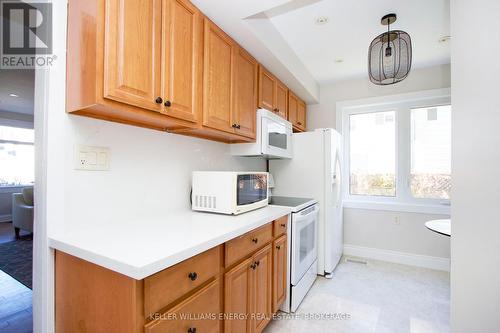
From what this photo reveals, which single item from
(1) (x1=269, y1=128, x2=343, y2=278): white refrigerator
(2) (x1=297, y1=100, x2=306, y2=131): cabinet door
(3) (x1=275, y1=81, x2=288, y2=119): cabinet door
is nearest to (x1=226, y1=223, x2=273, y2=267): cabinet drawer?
(1) (x1=269, y1=128, x2=343, y2=278): white refrigerator

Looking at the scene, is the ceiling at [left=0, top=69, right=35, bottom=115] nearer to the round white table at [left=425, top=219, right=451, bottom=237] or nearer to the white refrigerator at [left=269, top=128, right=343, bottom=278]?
the white refrigerator at [left=269, top=128, right=343, bottom=278]

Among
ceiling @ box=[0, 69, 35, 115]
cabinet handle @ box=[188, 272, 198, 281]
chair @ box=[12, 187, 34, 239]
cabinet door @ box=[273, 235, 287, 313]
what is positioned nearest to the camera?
cabinet handle @ box=[188, 272, 198, 281]

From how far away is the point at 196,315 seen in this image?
1.04 metres

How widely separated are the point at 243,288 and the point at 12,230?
557 centimetres

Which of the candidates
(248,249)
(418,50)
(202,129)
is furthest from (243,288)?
(418,50)

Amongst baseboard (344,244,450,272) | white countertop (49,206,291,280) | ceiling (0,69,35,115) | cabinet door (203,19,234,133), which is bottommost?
baseboard (344,244,450,272)

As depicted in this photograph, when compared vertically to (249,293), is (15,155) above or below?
above

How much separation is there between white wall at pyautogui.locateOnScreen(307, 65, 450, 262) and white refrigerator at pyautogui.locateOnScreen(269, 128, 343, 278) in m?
0.66

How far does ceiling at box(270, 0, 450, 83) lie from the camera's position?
1.89 meters

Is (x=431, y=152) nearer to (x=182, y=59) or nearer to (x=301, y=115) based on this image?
(x=301, y=115)

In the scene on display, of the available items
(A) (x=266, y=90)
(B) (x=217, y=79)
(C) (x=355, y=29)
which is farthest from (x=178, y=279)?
(C) (x=355, y=29)

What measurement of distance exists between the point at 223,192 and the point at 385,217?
256cm

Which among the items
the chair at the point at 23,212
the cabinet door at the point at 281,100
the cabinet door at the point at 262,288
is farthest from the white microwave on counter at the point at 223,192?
the chair at the point at 23,212

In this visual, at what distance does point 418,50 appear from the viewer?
258cm
